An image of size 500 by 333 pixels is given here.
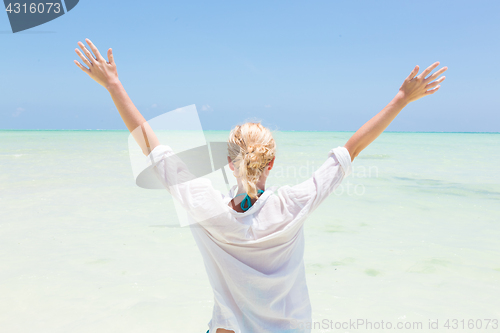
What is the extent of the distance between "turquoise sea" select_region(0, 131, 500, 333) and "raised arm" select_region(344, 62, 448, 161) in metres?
0.45

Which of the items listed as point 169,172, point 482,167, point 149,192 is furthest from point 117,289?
point 482,167

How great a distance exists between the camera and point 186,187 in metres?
1.36

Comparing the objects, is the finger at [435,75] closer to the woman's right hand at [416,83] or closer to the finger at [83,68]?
the woman's right hand at [416,83]

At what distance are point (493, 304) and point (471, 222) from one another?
8.46ft

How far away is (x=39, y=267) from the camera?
3457mm

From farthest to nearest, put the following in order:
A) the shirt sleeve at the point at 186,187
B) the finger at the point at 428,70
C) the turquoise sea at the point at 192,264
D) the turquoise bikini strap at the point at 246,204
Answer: the turquoise sea at the point at 192,264, the finger at the point at 428,70, the turquoise bikini strap at the point at 246,204, the shirt sleeve at the point at 186,187

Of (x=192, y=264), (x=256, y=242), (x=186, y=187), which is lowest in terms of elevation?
(x=192, y=264)

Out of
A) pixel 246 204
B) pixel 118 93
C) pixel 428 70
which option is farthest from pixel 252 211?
pixel 428 70

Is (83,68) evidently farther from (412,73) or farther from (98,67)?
(412,73)

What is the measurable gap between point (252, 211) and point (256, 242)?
0.12 meters

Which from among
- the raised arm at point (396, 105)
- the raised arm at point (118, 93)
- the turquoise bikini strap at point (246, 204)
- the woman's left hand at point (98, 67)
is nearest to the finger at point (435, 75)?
the raised arm at point (396, 105)

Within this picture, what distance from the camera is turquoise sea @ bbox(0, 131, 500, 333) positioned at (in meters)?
2.74

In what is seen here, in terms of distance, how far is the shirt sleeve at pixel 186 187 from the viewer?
1.34 meters

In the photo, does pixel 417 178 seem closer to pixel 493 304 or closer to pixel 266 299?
pixel 493 304
